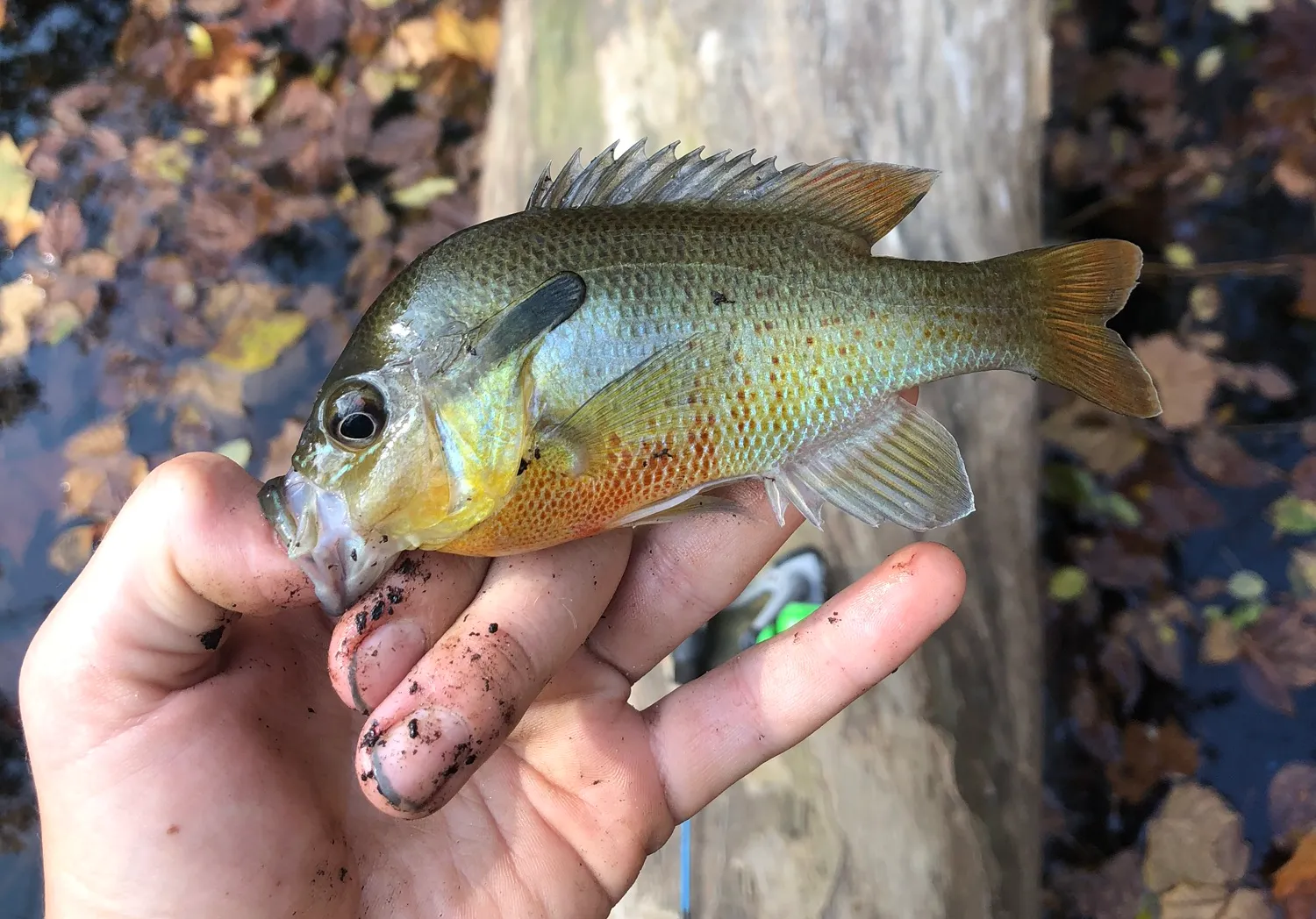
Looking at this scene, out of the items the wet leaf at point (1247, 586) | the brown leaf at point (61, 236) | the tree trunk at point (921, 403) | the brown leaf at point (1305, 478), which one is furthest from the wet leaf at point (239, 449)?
the brown leaf at point (1305, 478)

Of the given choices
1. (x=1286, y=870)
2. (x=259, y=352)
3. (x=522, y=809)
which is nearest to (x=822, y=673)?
(x=522, y=809)

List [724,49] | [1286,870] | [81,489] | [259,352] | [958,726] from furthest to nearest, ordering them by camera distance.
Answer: [259,352] → [81,489] → [1286,870] → [724,49] → [958,726]

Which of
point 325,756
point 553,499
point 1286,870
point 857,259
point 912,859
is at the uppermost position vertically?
point 857,259

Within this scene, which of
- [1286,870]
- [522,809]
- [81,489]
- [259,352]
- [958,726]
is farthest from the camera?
[259,352]

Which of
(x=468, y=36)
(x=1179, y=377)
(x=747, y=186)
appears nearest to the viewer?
(x=747, y=186)

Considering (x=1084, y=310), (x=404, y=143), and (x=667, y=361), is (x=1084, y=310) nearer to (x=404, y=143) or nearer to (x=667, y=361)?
(x=667, y=361)

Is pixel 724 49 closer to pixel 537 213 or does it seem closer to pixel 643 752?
pixel 537 213

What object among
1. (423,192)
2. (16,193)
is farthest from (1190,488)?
(16,193)
